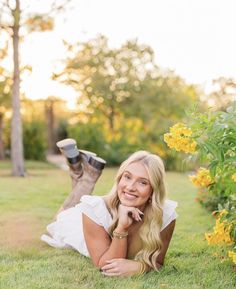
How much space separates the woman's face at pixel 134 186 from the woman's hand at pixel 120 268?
40 centimetres

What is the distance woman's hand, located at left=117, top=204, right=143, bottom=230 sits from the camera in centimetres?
388

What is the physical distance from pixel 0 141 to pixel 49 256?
17.0m

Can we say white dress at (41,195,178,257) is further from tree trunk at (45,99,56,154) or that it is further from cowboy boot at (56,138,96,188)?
tree trunk at (45,99,56,154)

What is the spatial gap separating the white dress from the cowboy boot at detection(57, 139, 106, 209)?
1.24 ft

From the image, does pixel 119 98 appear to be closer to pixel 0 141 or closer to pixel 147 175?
pixel 0 141

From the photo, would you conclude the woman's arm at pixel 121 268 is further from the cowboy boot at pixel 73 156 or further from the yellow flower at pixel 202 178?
the cowboy boot at pixel 73 156

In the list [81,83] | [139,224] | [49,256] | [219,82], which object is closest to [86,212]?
[139,224]

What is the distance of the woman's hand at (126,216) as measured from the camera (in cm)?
388

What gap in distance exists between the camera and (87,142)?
65.6 feet

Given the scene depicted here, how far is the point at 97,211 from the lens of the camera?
4.15 meters

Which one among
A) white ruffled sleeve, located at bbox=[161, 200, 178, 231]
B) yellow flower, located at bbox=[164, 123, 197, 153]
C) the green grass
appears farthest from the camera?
white ruffled sleeve, located at bbox=[161, 200, 178, 231]

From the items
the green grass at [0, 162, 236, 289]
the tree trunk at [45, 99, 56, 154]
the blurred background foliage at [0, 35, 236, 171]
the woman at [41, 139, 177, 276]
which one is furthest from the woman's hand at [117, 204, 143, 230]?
the tree trunk at [45, 99, 56, 154]

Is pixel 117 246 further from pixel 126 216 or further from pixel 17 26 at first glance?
pixel 17 26

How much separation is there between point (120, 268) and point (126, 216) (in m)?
0.37
